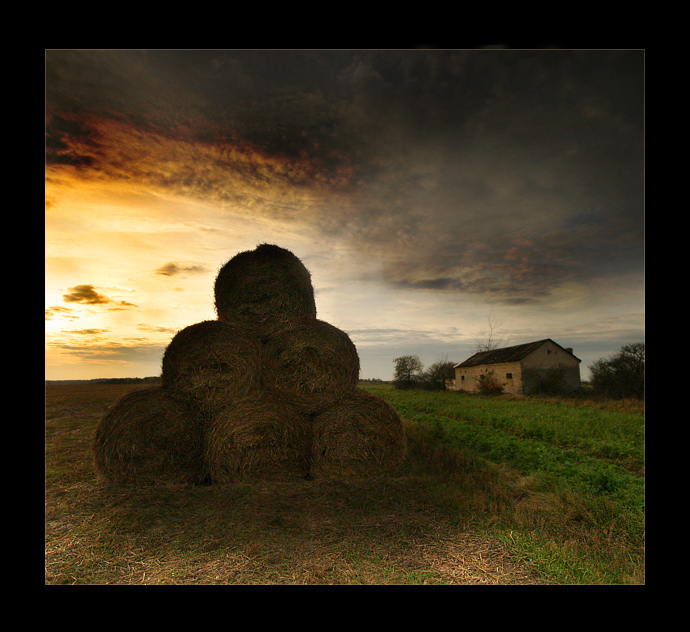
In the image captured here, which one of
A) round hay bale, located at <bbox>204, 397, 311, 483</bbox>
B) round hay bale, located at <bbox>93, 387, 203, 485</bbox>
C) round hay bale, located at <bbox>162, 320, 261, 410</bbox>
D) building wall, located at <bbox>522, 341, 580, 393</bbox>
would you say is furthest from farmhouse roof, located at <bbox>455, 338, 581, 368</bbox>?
round hay bale, located at <bbox>93, 387, 203, 485</bbox>

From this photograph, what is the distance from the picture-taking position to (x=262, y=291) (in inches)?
237

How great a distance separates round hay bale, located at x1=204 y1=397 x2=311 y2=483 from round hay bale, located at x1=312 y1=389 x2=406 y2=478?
0.90 ft

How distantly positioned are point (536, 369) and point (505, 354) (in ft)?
9.88

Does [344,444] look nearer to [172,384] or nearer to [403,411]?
[172,384]

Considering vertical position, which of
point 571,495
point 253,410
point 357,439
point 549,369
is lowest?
point 549,369

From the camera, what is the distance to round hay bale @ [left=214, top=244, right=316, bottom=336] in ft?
19.6

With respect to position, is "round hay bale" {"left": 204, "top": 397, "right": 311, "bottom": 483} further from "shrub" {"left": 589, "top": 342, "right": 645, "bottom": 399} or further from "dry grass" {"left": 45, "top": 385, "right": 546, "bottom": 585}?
"shrub" {"left": 589, "top": 342, "right": 645, "bottom": 399}

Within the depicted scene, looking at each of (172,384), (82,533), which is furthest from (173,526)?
(172,384)

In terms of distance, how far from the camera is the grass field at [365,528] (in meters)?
3.04

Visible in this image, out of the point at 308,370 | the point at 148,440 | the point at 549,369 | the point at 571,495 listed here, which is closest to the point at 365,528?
the point at 308,370

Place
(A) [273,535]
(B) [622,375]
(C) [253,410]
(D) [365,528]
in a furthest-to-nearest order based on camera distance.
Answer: (B) [622,375] → (C) [253,410] → (D) [365,528] → (A) [273,535]

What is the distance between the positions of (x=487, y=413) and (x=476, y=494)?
9.39m

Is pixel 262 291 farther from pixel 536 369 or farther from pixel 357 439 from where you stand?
pixel 536 369

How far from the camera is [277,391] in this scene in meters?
5.52
